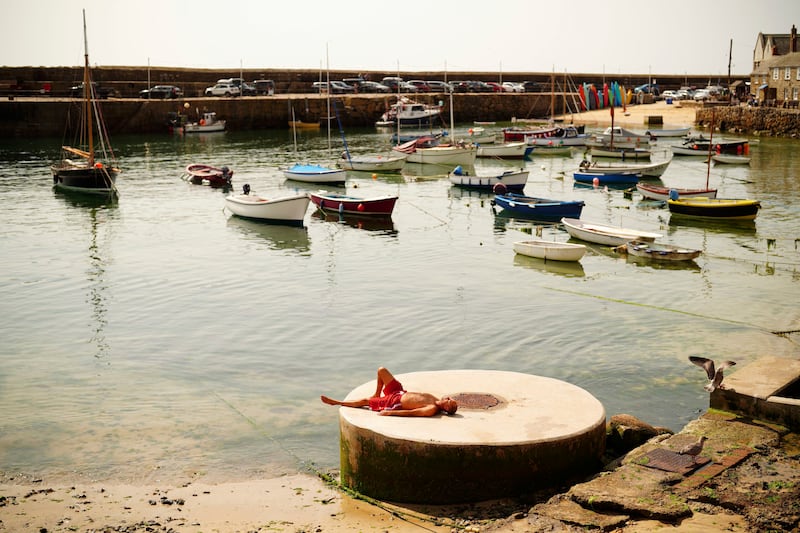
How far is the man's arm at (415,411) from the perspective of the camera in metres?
Answer: 10.9

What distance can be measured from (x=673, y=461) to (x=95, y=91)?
2866 inches

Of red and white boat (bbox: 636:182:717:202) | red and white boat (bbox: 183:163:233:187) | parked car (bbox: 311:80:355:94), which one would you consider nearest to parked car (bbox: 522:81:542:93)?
parked car (bbox: 311:80:355:94)

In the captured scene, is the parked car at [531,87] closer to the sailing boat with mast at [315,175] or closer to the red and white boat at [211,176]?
the sailing boat with mast at [315,175]

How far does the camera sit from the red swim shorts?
440 inches

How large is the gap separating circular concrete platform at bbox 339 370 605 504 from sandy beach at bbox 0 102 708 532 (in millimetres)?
230

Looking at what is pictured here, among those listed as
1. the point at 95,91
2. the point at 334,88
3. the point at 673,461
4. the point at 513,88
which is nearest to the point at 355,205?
the point at 673,461

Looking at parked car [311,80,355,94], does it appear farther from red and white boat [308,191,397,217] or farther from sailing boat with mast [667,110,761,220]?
sailing boat with mast [667,110,761,220]

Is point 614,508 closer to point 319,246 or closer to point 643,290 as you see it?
point 643,290

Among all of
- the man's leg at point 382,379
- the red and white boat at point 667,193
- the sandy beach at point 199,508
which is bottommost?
the sandy beach at point 199,508

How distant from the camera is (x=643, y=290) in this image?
75.7ft

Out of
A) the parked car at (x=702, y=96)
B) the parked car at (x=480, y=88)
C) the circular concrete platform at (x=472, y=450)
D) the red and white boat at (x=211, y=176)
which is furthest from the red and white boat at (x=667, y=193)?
the parked car at (x=480, y=88)

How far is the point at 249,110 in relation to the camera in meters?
78.0

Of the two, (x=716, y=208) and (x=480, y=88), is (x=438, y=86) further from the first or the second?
(x=716, y=208)

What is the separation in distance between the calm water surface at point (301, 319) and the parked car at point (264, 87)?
50.3 meters
